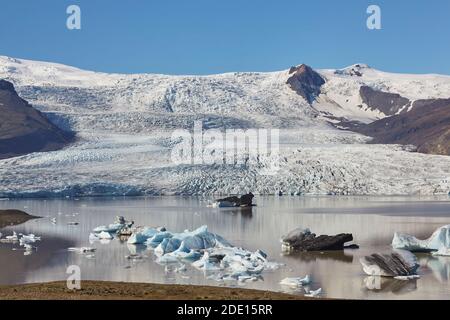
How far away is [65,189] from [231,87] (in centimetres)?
5663

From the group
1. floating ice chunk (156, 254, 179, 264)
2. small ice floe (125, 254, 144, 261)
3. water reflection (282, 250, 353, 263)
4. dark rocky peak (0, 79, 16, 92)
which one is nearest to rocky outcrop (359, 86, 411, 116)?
dark rocky peak (0, 79, 16, 92)

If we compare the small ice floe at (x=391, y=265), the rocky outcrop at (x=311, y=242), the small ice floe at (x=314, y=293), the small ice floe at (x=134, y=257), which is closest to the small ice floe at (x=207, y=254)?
→ the small ice floe at (x=134, y=257)

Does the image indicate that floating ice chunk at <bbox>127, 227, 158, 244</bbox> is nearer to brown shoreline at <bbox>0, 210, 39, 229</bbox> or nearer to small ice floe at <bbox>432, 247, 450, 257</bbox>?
small ice floe at <bbox>432, 247, 450, 257</bbox>

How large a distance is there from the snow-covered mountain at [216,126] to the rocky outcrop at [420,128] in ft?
23.3

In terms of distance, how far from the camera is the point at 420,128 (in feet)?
398

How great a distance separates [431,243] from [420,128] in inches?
3857

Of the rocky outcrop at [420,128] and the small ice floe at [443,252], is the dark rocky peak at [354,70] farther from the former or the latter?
the small ice floe at [443,252]

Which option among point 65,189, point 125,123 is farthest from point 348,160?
point 125,123

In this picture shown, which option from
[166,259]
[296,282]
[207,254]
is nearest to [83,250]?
[166,259]

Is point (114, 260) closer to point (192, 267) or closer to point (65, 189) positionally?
point (192, 267)

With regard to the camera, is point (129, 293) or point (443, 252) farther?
point (443, 252)

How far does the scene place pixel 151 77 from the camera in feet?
379

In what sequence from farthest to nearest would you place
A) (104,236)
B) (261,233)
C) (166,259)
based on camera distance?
(261,233) → (104,236) → (166,259)

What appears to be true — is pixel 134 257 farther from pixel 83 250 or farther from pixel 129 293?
pixel 129 293
